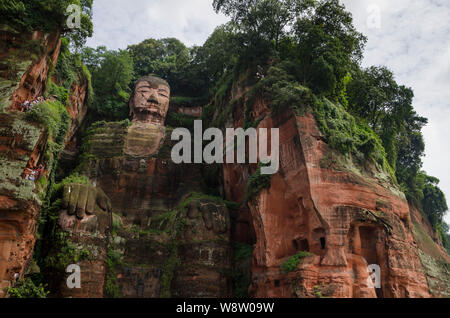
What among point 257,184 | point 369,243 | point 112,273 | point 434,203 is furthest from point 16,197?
point 434,203

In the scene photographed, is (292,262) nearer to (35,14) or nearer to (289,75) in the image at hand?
(289,75)

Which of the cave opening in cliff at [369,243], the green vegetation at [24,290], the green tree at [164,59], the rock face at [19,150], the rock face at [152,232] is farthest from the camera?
the green tree at [164,59]

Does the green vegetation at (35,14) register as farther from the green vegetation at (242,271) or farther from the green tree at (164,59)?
the green tree at (164,59)

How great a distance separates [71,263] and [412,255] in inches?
598

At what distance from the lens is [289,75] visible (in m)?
21.6

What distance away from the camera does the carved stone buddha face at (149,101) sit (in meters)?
30.6

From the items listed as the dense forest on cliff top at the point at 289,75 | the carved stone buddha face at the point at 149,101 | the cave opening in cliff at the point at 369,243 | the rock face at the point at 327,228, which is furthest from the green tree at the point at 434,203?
the carved stone buddha face at the point at 149,101

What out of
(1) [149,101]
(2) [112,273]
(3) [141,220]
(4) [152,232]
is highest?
(1) [149,101]

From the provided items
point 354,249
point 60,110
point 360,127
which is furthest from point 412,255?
point 60,110

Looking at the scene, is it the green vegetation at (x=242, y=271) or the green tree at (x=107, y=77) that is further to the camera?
the green tree at (x=107, y=77)

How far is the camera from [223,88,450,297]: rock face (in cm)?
1642

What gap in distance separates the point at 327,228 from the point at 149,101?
18720mm

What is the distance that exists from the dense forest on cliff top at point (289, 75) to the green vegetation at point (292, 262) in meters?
5.37

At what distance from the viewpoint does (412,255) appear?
58.9 feet
